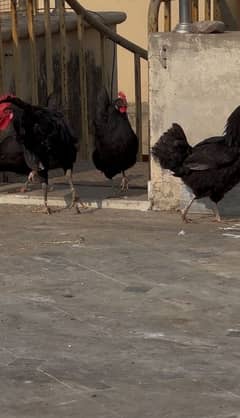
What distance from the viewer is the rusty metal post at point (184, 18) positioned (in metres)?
10.1

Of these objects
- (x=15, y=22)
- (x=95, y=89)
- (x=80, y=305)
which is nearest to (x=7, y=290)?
(x=80, y=305)

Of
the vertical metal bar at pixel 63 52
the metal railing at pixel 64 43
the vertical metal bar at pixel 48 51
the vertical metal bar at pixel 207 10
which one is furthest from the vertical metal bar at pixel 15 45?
the vertical metal bar at pixel 207 10

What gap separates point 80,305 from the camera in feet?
23.7

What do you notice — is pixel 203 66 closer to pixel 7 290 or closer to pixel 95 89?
pixel 7 290

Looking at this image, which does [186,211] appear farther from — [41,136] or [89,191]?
[89,191]

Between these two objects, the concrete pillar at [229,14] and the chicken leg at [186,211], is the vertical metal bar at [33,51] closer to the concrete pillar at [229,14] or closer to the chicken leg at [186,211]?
the concrete pillar at [229,14]

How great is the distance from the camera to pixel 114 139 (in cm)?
1121

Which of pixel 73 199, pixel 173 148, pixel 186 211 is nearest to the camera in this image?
pixel 173 148

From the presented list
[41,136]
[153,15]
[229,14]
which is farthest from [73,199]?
[229,14]

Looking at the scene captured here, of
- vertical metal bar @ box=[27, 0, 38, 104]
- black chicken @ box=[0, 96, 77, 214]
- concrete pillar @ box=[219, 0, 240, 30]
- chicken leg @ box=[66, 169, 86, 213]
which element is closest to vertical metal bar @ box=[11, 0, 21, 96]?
vertical metal bar @ box=[27, 0, 38, 104]

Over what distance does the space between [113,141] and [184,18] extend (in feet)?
5.12

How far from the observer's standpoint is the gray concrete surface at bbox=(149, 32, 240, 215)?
992 centimetres

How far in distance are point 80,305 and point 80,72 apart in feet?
24.1

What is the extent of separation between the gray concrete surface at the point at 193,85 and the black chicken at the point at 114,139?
94cm
